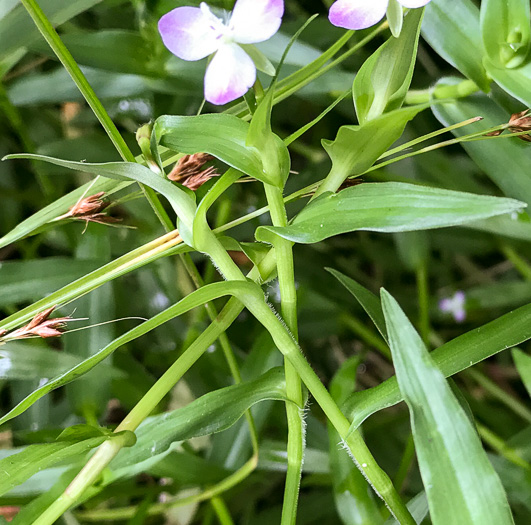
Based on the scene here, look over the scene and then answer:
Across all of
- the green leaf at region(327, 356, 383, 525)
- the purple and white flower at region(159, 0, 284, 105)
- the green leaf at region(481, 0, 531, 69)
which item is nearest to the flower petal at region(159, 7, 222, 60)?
the purple and white flower at region(159, 0, 284, 105)

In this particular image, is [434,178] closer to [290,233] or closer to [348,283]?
[348,283]

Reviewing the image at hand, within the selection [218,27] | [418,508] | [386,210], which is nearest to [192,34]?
[218,27]

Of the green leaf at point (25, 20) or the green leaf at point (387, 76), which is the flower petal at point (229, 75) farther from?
the green leaf at point (25, 20)

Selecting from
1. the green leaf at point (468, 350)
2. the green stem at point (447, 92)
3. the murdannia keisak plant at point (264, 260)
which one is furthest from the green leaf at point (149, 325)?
the green stem at point (447, 92)

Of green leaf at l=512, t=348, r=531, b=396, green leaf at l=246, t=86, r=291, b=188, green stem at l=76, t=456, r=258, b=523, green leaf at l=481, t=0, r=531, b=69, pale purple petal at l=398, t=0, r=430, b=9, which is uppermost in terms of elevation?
green leaf at l=481, t=0, r=531, b=69

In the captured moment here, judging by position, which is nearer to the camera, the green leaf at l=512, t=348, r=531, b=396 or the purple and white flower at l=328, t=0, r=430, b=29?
the purple and white flower at l=328, t=0, r=430, b=29

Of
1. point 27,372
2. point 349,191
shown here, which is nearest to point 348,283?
point 349,191

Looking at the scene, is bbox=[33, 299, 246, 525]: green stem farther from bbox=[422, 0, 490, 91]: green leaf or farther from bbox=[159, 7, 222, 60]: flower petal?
bbox=[422, 0, 490, 91]: green leaf
